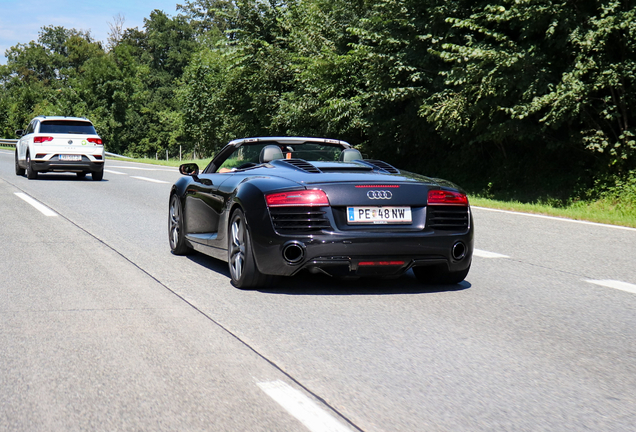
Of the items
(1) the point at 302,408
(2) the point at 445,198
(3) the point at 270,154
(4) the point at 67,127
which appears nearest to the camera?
(1) the point at 302,408

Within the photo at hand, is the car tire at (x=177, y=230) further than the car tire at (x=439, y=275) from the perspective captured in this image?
Yes

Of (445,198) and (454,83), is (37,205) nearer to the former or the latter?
(454,83)

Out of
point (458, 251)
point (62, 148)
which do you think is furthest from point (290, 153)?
point (62, 148)

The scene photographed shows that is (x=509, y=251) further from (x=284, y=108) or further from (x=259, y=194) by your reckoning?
(x=284, y=108)

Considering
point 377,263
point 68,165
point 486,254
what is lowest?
point 68,165

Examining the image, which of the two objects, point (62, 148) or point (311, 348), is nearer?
point (311, 348)

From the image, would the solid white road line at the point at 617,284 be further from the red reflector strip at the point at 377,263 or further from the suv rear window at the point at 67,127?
the suv rear window at the point at 67,127

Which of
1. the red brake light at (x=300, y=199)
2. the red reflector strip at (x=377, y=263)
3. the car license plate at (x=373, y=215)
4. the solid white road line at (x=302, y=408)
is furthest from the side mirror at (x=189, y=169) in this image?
the solid white road line at (x=302, y=408)

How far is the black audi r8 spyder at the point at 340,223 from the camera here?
19.3ft

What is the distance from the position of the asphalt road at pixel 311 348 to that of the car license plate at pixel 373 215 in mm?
619

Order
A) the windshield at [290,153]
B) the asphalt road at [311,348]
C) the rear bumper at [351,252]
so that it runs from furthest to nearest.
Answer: the windshield at [290,153] < the rear bumper at [351,252] < the asphalt road at [311,348]

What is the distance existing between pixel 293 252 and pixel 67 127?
18.6 meters

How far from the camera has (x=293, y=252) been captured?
589 cm

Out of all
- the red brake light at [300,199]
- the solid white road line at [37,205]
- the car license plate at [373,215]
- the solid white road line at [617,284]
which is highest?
the red brake light at [300,199]
